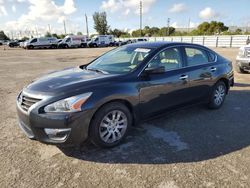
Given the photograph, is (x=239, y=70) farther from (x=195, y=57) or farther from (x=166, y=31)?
(x=166, y=31)

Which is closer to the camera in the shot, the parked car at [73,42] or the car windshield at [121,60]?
the car windshield at [121,60]

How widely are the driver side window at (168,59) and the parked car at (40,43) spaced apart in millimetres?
38237

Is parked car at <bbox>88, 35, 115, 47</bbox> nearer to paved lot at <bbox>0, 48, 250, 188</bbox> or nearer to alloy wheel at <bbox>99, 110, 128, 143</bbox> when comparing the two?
paved lot at <bbox>0, 48, 250, 188</bbox>

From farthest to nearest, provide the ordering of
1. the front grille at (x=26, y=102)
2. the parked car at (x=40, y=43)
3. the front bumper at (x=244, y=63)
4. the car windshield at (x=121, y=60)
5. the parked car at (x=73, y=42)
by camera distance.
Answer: the parked car at (x=73, y=42)
the parked car at (x=40, y=43)
the front bumper at (x=244, y=63)
the car windshield at (x=121, y=60)
the front grille at (x=26, y=102)

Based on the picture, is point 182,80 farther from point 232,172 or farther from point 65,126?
point 65,126

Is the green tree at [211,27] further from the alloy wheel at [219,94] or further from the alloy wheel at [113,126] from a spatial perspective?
the alloy wheel at [113,126]

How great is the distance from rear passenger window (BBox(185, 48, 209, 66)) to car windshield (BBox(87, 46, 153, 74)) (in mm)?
927

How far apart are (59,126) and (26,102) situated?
65 centimetres

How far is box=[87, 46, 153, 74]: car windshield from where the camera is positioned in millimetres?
4000

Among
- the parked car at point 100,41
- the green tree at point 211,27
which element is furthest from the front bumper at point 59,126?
the green tree at point 211,27

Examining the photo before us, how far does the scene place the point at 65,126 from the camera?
122 inches

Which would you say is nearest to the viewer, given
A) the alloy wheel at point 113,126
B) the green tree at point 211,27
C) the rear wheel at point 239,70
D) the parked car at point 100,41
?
the alloy wheel at point 113,126

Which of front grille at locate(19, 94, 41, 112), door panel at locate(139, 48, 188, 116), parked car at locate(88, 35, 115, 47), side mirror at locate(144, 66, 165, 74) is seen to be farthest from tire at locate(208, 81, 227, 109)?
parked car at locate(88, 35, 115, 47)

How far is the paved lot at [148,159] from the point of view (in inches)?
111
